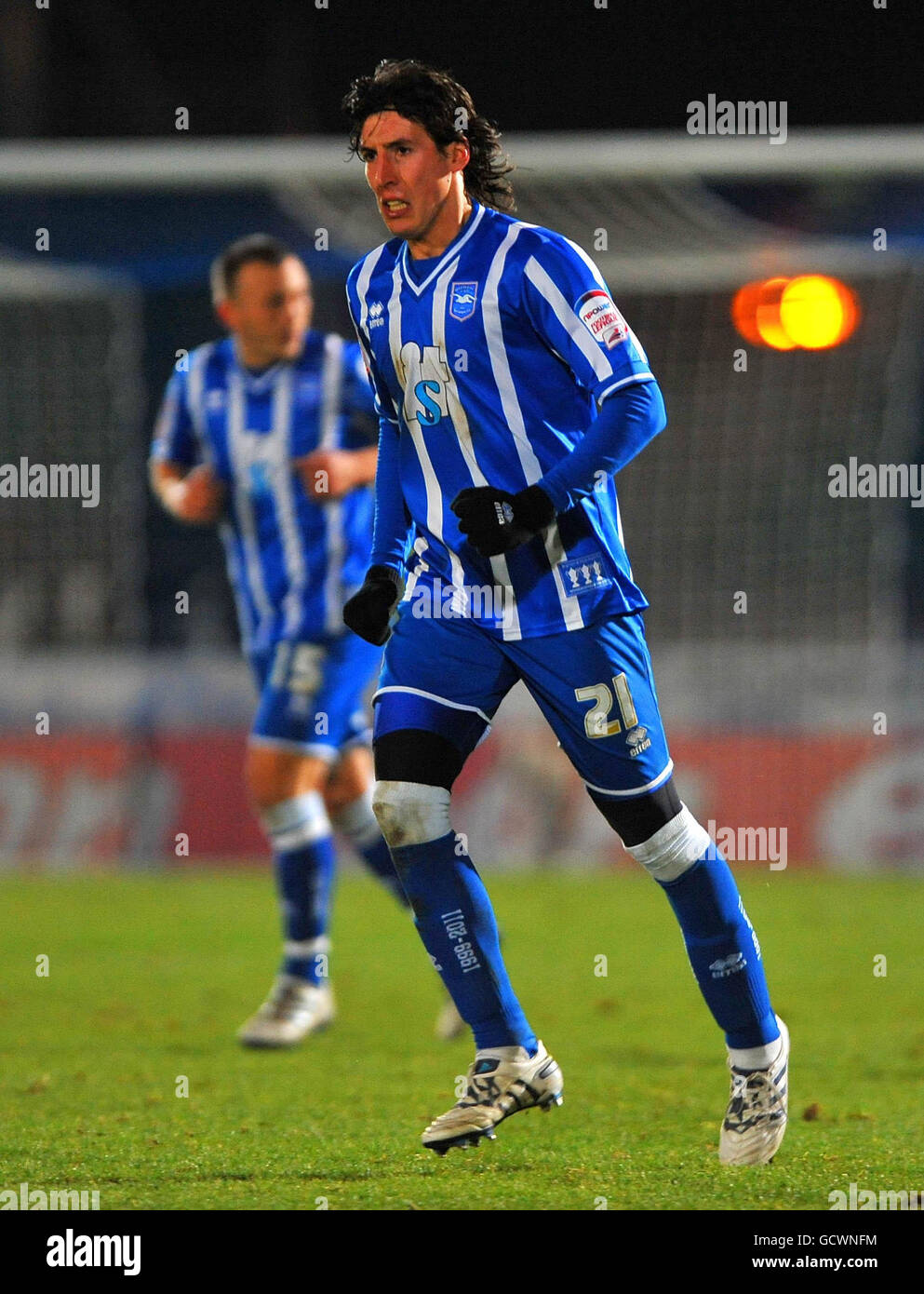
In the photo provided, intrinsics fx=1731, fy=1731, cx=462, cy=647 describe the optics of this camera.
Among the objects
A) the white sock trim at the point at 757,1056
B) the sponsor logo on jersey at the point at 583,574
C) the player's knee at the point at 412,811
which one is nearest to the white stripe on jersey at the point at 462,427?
the sponsor logo on jersey at the point at 583,574

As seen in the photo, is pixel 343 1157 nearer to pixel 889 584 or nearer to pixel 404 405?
pixel 404 405

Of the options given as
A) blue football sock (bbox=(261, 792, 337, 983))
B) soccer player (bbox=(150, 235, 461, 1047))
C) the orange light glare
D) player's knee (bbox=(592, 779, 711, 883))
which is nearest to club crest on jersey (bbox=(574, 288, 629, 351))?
player's knee (bbox=(592, 779, 711, 883))

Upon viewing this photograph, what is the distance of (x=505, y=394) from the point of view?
374cm

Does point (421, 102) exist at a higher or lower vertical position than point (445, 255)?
higher

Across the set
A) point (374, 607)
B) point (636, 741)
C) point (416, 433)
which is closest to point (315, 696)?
point (374, 607)

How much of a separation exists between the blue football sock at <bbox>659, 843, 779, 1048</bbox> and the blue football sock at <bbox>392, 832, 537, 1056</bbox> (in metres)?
0.41

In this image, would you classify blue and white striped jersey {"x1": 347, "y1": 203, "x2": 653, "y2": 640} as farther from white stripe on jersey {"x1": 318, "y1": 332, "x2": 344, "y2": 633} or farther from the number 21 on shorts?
white stripe on jersey {"x1": 318, "y1": 332, "x2": 344, "y2": 633}

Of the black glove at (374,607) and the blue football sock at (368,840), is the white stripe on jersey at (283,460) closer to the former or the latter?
the blue football sock at (368,840)

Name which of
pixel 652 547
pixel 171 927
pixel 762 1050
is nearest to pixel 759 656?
pixel 652 547

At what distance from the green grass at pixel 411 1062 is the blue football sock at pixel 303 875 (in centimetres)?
30

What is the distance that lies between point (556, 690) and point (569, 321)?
782 mm

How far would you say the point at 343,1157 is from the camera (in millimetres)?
3889

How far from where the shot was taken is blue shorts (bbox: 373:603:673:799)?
3.70 metres

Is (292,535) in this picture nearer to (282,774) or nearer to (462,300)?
(282,774)
